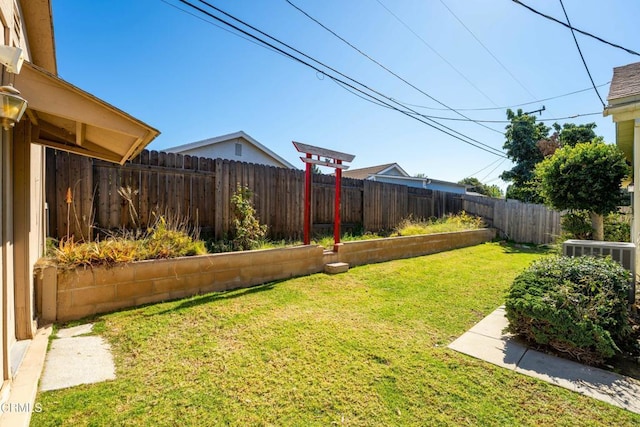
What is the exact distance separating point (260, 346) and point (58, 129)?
306 centimetres

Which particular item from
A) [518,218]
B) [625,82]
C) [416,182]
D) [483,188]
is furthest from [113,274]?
[483,188]

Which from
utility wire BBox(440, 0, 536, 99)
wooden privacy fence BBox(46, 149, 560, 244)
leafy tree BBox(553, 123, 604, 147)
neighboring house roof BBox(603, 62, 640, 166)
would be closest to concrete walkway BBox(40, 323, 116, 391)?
wooden privacy fence BBox(46, 149, 560, 244)

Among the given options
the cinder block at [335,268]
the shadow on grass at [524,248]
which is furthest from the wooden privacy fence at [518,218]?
the cinder block at [335,268]

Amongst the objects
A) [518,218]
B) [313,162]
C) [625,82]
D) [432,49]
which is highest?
[432,49]

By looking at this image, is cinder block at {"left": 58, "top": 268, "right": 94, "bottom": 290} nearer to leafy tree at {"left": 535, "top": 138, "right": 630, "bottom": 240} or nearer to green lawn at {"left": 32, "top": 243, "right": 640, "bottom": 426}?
green lawn at {"left": 32, "top": 243, "right": 640, "bottom": 426}

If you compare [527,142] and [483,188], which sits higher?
[527,142]

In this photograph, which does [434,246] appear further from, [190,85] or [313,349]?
[190,85]

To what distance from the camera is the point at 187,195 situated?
18.1 ft

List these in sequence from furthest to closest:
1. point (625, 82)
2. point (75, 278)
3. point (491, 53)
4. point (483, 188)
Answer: point (483, 188), point (491, 53), point (625, 82), point (75, 278)

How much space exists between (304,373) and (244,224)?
368cm

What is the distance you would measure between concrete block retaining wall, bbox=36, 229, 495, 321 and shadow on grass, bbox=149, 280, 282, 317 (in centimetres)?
13

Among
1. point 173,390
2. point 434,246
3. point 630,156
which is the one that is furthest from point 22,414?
point 630,156

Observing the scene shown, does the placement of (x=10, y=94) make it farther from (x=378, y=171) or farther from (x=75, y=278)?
(x=378, y=171)

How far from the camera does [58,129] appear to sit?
3.08m
